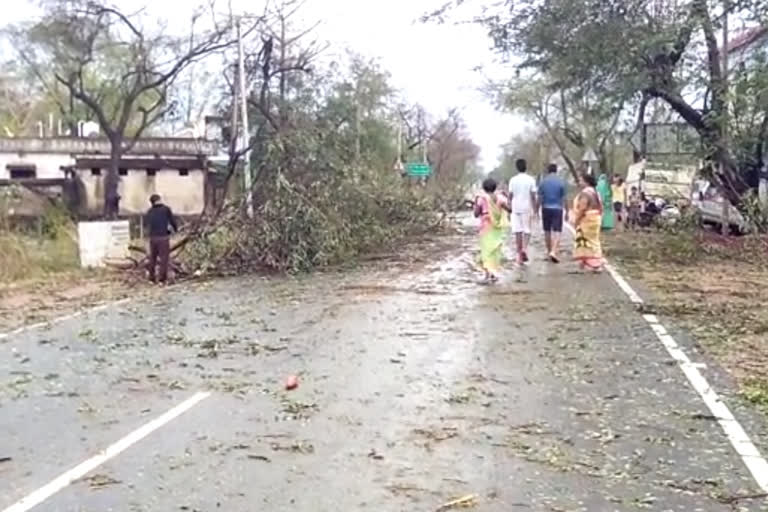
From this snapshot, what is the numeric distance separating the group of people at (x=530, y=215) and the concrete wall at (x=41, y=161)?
107 ft

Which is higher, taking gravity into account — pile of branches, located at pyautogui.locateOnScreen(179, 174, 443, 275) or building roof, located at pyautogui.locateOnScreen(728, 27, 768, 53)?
building roof, located at pyautogui.locateOnScreen(728, 27, 768, 53)

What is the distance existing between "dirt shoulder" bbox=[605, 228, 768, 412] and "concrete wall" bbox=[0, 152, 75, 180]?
96.9ft

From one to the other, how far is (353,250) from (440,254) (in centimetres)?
197

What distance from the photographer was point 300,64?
37344 millimetres

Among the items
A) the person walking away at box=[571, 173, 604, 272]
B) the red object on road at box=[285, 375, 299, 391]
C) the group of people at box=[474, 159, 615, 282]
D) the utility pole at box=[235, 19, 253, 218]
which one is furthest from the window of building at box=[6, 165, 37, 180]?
the red object on road at box=[285, 375, 299, 391]

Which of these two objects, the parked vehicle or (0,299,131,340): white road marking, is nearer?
(0,299,131,340): white road marking

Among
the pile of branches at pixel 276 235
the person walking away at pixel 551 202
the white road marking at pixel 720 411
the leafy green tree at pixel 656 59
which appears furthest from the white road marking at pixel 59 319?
the leafy green tree at pixel 656 59

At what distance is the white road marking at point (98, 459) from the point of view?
18.1 feet

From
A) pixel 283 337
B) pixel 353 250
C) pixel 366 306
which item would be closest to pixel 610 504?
pixel 283 337

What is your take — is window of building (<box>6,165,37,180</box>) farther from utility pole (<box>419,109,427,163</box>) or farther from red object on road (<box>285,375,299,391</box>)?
red object on road (<box>285,375,299,391</box>)

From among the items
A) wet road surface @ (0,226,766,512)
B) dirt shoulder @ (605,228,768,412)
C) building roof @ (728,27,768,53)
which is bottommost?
wet road surface @ (0,226,766,512)

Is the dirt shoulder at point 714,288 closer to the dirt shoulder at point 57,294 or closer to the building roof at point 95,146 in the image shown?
the dirt shoulder at point 57,294

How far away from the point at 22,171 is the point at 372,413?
142 ft

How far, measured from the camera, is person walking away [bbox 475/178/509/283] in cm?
1542
